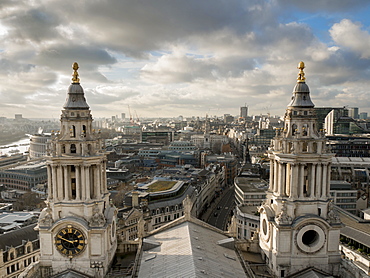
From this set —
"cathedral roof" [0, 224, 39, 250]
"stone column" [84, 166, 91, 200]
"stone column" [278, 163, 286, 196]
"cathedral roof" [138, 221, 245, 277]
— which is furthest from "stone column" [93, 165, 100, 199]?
"cathedral roof" [0, 224, 39, 250]

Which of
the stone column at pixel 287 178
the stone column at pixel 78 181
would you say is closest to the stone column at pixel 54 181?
the stone column at pixel 78 181

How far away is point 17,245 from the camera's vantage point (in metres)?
55.4

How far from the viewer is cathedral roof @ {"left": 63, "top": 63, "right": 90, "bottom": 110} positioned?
109 feet

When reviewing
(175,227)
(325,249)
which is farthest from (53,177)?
(325,249)

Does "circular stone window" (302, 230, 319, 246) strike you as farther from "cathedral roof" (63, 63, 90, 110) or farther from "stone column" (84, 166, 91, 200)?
"cathedral roof" (63, 63, 90, 110)

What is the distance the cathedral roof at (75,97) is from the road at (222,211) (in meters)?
68.8

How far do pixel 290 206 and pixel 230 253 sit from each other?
8257 mm

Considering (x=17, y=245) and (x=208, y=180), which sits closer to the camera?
(x=17, y=245)

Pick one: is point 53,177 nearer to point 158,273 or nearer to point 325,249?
point 158,273

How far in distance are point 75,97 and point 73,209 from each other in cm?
1165

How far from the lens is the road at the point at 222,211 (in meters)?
97.0

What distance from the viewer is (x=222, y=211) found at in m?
110

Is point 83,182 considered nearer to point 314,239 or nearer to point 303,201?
point 303,201

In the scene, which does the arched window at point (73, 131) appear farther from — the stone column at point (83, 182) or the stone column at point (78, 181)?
the stone column at point (83, 182)
